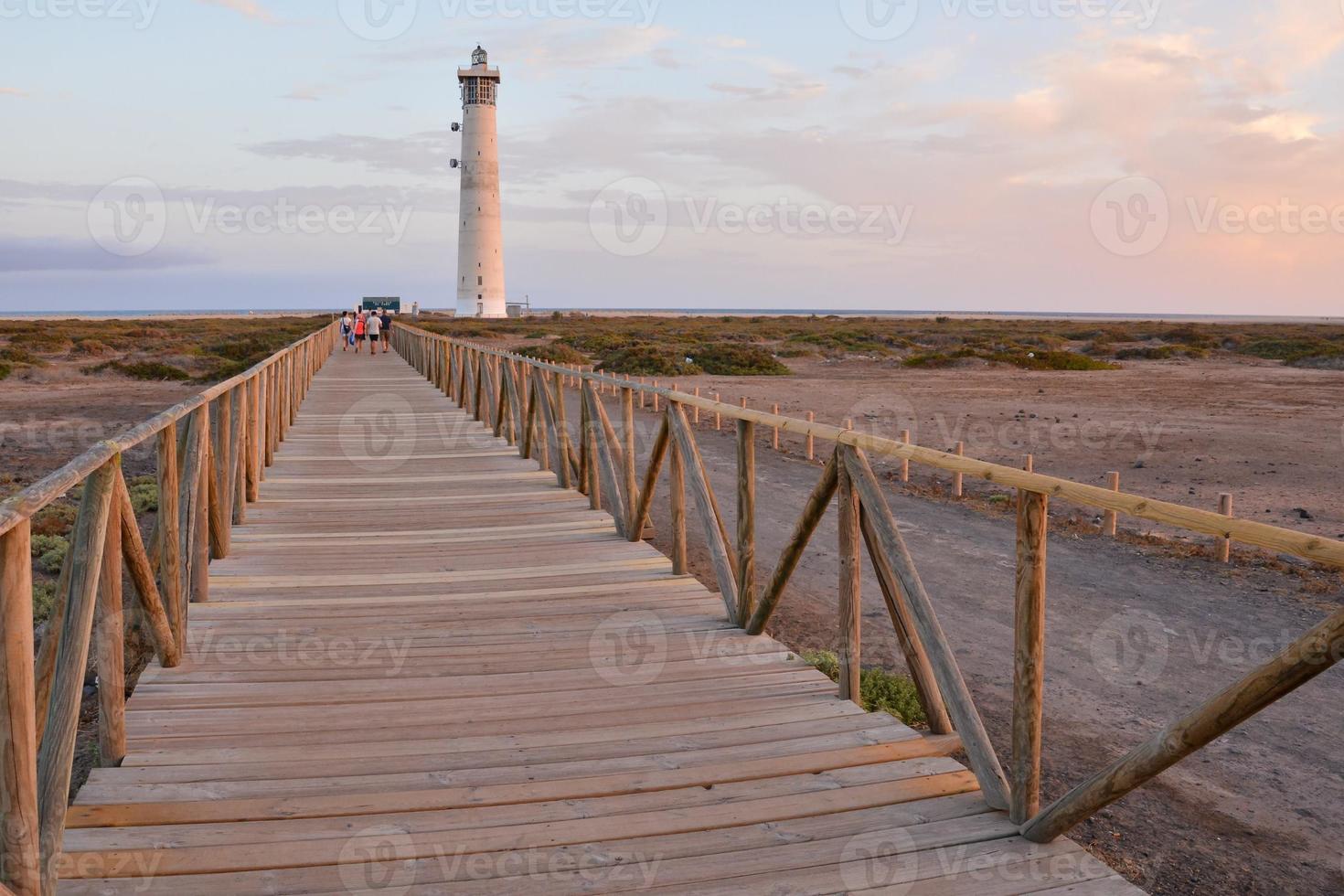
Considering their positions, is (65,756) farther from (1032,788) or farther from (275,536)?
(275,536)

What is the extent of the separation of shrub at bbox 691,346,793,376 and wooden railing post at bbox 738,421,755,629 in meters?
28.0

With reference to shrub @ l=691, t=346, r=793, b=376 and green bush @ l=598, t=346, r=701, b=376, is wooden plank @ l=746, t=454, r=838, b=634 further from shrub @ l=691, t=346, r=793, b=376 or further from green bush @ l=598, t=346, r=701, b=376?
shrub @ l=691, t=346, r=793, b=376

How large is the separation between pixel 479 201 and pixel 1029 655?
53647mm

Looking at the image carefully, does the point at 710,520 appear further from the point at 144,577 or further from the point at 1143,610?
the point at 1143,610

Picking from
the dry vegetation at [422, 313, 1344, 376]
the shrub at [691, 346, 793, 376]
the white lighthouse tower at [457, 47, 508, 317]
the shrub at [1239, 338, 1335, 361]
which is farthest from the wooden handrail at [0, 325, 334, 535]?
the white lighthouse tower at [457, 47, 508, 317]

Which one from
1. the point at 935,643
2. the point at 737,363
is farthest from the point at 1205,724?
the point at 737,363

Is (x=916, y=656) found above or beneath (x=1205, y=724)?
beneath

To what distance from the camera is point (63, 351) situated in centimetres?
3912

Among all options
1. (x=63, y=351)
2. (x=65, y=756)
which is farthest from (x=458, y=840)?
(x=63, y=351)

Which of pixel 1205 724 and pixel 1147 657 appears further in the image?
pixel 1147 657

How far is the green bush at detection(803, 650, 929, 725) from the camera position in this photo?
5.79 m

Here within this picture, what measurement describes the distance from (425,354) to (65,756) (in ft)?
76.0

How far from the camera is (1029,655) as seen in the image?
9.78 ft

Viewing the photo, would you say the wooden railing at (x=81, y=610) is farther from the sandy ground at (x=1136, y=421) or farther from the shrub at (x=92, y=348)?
the shrub at (x=92, y=348)
